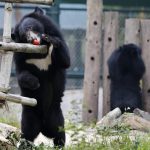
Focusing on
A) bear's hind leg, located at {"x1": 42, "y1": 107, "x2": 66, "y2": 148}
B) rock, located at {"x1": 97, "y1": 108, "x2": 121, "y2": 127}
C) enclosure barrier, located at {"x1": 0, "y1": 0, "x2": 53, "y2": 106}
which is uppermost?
enclosure barrier, located at {"x1": 0, "y1": 0, "x2": 53, "y2": 106}

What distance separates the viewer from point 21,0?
489cm

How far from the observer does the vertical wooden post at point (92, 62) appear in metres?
10.3

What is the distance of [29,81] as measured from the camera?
20.2 ft

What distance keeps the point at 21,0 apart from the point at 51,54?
63.0 inches

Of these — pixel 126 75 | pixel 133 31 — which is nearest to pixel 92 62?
pixel 126 75

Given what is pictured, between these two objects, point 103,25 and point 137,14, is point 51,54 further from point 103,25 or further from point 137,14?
point 137,14

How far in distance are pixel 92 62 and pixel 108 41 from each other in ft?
1.58

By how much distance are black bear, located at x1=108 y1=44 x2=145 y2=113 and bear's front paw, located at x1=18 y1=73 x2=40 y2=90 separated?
4.30 m

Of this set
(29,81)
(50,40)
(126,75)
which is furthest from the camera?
(126,75)

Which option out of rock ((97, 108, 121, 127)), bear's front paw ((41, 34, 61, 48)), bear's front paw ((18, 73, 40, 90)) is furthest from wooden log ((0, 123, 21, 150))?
rock ((97, 108, 121, 127))

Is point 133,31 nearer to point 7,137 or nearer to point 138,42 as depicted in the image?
point 138,42

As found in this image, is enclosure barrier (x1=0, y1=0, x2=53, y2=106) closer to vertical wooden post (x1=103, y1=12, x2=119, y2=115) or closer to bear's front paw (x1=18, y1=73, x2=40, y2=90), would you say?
bear's front paw (x1=18, y1=73, x2=40, y2=90)

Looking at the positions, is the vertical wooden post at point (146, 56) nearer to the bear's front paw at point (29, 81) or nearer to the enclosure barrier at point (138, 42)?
the enclosure barrier at point (138, 42)

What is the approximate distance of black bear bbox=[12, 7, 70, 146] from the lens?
6298mm
